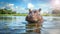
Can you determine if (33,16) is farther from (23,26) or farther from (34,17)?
(23,26)

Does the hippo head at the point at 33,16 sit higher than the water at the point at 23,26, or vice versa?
the hippo head at the point at 33,16

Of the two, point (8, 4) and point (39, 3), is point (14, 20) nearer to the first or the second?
point (8, 4)

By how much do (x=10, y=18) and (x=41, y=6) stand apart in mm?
365

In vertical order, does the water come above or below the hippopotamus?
below

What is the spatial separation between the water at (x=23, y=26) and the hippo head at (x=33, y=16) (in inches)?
1.9

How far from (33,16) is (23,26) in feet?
0.51

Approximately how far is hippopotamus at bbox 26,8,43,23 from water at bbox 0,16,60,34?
4cm

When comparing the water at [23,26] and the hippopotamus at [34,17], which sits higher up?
the hippopotamus at [34,17]

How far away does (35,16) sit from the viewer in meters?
1.46

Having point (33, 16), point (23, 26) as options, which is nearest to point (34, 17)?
point (33, 16)

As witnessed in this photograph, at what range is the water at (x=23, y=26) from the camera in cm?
146

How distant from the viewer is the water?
1.46m

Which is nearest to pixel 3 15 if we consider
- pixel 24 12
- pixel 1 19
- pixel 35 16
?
pixel 1 19

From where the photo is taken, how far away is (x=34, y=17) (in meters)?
1.46
